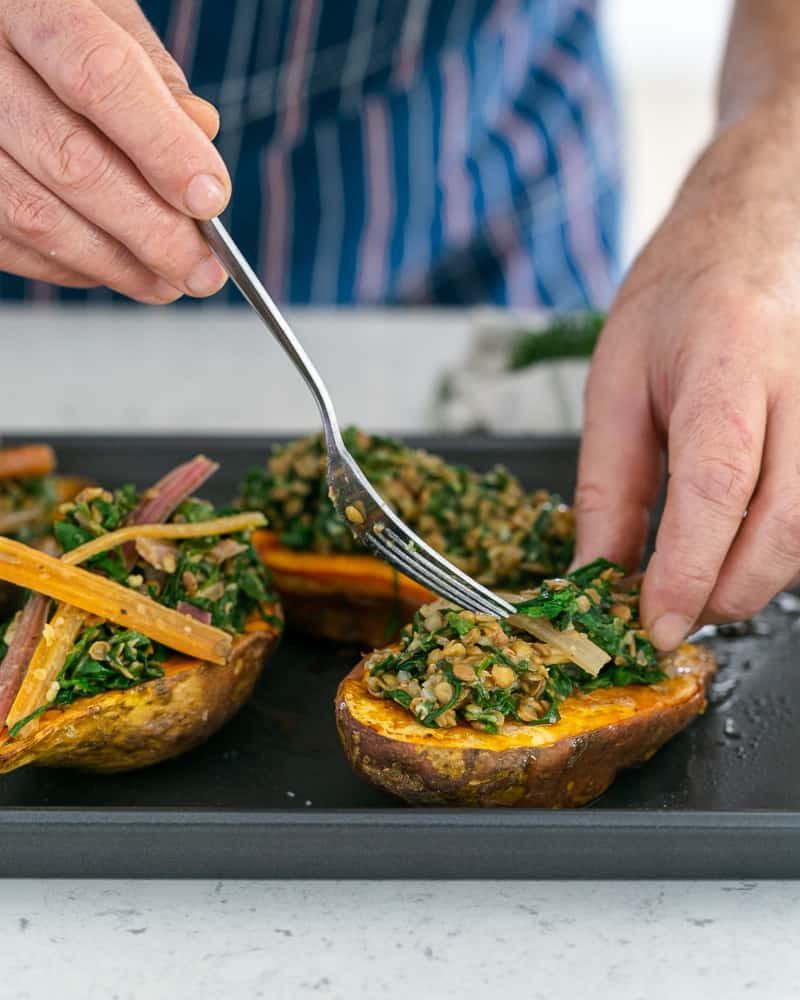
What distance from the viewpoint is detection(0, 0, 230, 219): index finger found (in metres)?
2.01

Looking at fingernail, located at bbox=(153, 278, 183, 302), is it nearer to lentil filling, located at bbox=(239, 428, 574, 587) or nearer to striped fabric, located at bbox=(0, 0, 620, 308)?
lentil filling, located at bbox=(239, 428, 574, 587)

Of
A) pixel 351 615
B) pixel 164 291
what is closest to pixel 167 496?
pixel 164 291

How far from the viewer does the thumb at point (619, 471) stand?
2625 millimetres

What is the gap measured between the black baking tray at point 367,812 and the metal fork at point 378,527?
36cm

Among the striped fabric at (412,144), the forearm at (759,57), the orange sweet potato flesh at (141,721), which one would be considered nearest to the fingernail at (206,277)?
the orange sweet potato flesh at (141,721)

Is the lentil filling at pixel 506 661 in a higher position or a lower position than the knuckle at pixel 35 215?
lower

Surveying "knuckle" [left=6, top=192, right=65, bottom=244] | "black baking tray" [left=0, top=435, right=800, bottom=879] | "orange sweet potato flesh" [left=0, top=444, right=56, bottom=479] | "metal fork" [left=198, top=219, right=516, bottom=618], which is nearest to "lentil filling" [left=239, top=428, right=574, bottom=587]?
"black baking tray" [left=0, top=435, right=800, bottom=879]

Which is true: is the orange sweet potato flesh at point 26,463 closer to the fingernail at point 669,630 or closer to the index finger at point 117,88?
the index finger at point 117,88

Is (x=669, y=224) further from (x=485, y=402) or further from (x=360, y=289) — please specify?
(x=360, y=289)

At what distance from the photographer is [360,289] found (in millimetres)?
4902

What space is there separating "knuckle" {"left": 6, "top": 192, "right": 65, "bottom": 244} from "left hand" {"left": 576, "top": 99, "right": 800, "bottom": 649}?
1.13 metres

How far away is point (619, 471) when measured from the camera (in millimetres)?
2637

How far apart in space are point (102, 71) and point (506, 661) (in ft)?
3.70

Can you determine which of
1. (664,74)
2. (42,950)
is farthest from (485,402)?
(664,74)
